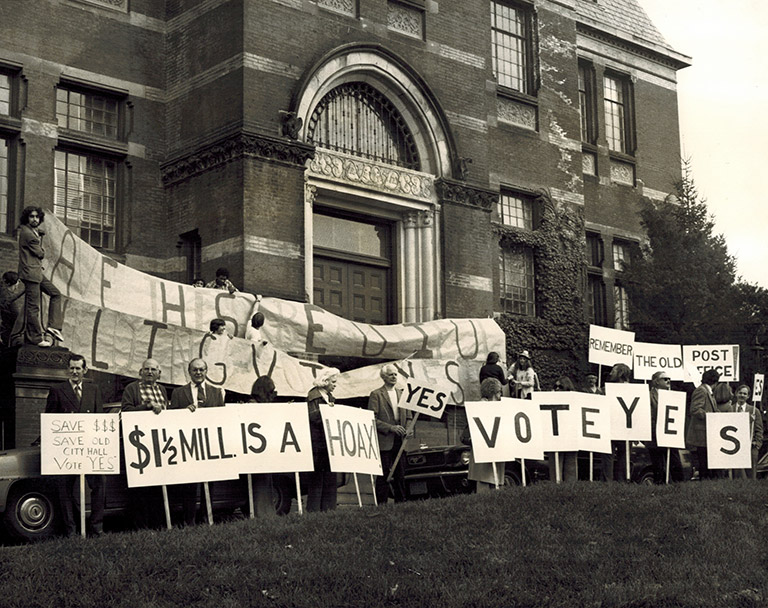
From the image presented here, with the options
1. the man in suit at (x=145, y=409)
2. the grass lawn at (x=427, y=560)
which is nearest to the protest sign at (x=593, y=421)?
the grass lawn at (x=427, y=560)

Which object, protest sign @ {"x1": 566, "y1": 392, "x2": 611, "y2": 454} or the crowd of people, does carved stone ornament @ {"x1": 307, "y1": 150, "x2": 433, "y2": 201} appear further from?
protest sign @ {"x1": 566, "y1": 392, "x2": 611, "y2": 454}

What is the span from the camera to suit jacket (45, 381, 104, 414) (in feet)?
47.2

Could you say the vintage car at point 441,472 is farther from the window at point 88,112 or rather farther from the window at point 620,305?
the window at point 620,305

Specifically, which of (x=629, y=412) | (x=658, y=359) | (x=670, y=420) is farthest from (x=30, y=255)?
(x=658, y=359)

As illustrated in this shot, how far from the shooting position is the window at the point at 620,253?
35.7m

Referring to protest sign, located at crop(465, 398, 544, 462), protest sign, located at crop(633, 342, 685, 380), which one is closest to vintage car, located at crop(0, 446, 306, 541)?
protest sign, located at crop(465, 398, 544, 462)

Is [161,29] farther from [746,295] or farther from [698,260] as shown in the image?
[746,295]

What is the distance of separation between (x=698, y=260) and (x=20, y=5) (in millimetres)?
17694

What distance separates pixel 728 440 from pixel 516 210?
1388 centimetres

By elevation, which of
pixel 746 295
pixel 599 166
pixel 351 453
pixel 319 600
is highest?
pixel 599 166

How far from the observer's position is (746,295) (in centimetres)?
3359

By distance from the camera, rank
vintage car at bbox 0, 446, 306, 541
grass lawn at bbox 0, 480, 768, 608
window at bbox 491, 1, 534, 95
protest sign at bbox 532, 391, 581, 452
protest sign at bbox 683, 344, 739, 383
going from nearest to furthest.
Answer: grass lawn at bbox 0, 480, 768, 608 → vintage car at bbox 0, 446, 306, 541 → protest sign at bbox 532, 391, 581, 452 → protest sign at bbox 683, 344, 739, 383 → window at bbox 491, 1, 534, 95

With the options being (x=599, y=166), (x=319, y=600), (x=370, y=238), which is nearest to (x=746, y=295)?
(x=599, y=166)

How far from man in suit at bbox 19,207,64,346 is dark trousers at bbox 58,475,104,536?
14.1 ft
